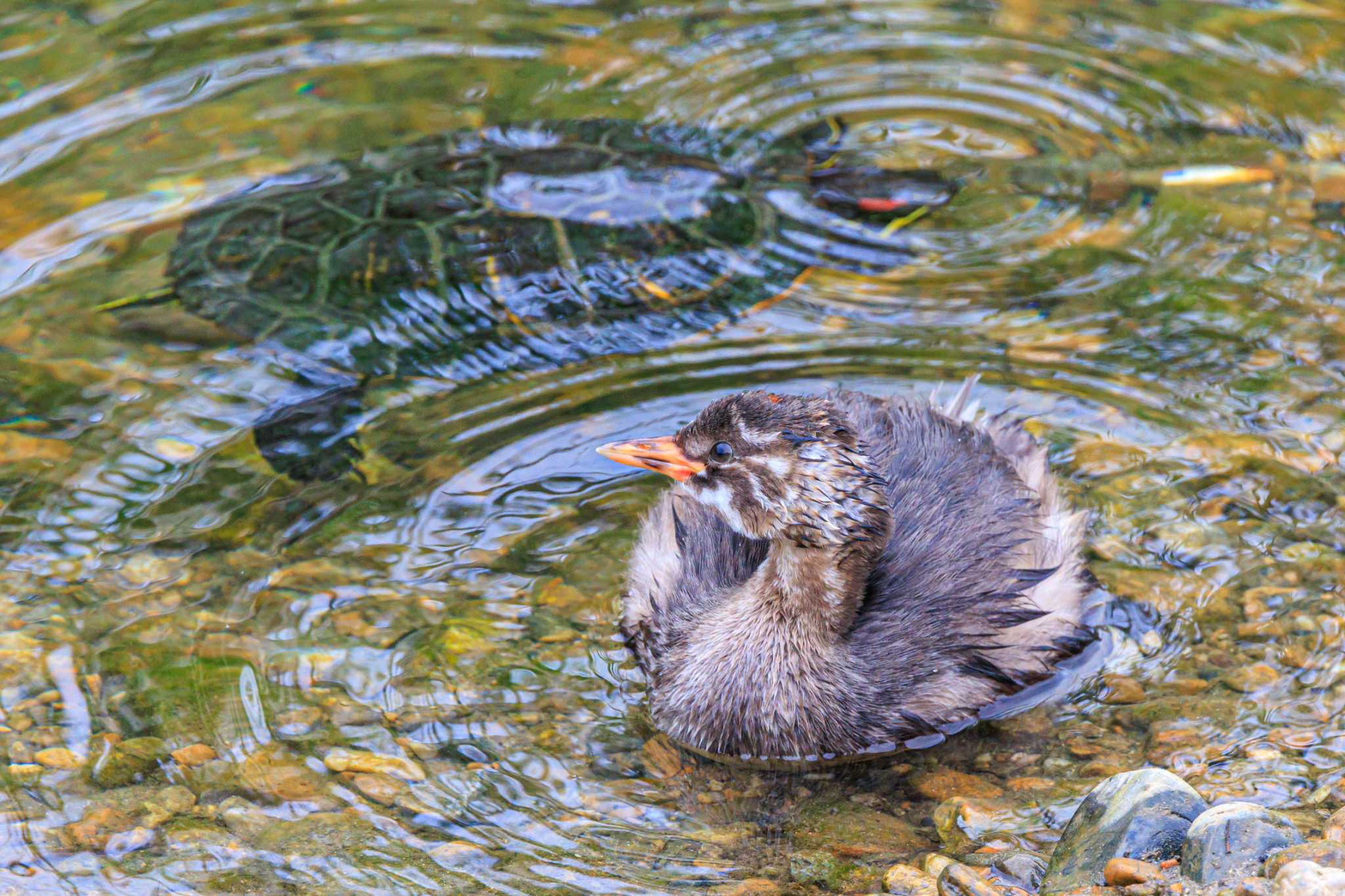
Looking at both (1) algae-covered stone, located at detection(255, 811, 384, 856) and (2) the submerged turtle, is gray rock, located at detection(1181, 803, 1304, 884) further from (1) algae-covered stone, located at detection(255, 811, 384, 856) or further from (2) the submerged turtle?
(2) the submerged turtle

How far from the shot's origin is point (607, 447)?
198 inches

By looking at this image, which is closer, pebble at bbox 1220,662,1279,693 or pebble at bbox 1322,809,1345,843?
pebble at bbox 1322,809,1345,843

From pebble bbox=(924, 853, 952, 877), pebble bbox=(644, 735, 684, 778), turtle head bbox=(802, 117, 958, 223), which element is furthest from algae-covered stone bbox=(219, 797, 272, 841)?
turtle head bbox=(802, 117, 958, 223)

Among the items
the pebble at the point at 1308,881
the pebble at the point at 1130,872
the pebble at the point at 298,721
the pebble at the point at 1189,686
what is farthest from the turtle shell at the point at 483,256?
the pebble at the point at 1308,881

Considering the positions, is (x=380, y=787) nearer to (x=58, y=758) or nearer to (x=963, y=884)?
(x=58, y=758)

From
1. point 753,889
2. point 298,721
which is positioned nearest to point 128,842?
point 298,721

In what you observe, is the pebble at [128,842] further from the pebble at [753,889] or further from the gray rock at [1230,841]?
the gray rock at [1230,841]

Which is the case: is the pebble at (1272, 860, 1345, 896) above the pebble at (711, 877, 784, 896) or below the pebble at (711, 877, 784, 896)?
above

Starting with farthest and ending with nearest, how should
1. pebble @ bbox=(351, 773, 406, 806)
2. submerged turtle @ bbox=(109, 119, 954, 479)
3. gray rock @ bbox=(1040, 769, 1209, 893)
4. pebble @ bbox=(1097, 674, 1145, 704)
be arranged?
submerged turtle @ bbox=(109, 119, 954, 479) → pebble @ bbox=(1097, 674, 1145, 704) → pebble @ bbox=(351, 773, 406, 806) → gray rock @ bbox=(1040, 769, 1209, 893)

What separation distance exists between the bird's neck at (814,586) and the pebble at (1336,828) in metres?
1.55

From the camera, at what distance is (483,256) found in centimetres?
700

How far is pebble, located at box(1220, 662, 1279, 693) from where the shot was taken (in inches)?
199

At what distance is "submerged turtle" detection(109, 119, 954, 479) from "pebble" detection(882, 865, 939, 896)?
9.63ft

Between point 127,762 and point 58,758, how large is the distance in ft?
0.76
